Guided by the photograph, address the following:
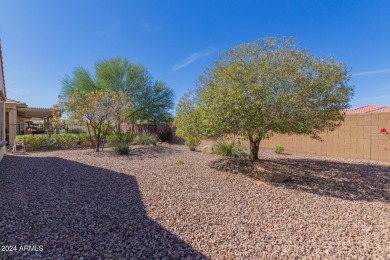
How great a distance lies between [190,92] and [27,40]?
343 inches

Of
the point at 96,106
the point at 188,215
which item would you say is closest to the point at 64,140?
the point at 96,106

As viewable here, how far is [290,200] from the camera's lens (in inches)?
181

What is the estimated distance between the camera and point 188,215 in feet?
12.0

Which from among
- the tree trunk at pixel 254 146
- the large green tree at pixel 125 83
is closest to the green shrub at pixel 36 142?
the large green tree at pixel 125 83

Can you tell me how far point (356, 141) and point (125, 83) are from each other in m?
15.9

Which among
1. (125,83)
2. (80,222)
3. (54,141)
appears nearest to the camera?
(80,222)

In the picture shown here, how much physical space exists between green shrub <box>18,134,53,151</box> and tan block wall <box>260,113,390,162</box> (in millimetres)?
14115

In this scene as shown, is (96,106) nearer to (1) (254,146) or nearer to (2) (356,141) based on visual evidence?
(1) (254,146)

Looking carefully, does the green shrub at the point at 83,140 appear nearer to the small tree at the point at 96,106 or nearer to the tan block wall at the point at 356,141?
the small tree at the point at 96,106

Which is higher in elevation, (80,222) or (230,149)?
(230,149)

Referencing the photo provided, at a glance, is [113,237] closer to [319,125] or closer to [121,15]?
[319,125]

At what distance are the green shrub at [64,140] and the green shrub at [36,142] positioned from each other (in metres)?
0.31

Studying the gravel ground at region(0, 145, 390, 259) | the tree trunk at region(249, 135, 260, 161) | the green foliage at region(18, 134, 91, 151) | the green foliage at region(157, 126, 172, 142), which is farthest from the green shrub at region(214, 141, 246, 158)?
the green foliage at region(18, 134, 91, 151)

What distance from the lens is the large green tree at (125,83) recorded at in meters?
17.0
